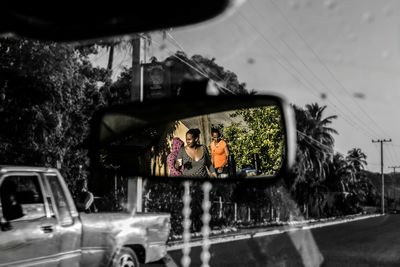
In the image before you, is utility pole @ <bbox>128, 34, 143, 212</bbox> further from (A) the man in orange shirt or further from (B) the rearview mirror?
(A) the man in orange shirt

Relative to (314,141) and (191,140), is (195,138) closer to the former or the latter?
(191,140)

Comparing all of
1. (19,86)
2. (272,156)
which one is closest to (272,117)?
(272,156)

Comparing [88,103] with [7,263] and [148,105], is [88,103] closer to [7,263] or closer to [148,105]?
[7,263]

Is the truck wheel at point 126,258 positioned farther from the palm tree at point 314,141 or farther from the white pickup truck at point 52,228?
the palm tree at point 314,141

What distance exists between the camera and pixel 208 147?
112 inches

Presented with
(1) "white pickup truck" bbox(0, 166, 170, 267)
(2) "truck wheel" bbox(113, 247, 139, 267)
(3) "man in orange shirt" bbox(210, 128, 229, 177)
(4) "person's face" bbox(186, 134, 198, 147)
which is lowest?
(2) "truck wheel" bbox(113, 247, 139, 267)

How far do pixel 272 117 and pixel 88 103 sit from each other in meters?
13.1

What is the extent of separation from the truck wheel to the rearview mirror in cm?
418

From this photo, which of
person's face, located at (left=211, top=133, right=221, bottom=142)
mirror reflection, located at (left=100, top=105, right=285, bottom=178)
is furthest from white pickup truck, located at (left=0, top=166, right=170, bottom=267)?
person's face, located at (left=211, top=133, right=221, bottom=142)

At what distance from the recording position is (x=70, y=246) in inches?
244

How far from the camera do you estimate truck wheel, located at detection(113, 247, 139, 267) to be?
A: 714 centimetres

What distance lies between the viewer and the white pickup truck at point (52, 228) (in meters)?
5.44

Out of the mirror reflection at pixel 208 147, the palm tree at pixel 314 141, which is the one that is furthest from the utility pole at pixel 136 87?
the palm tree at pixel 314 141

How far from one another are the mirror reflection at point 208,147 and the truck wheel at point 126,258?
4.18 m
